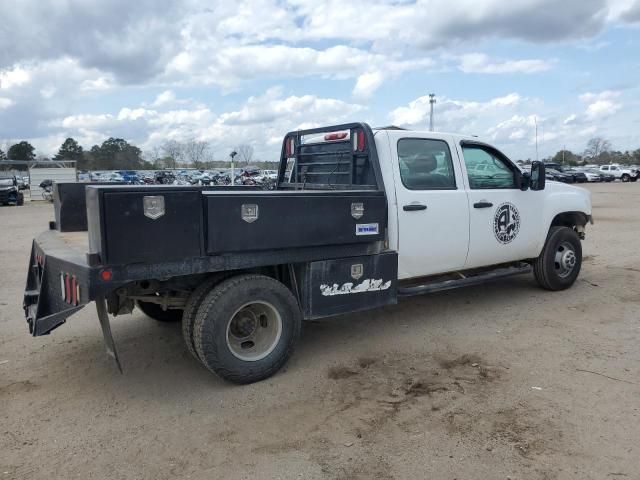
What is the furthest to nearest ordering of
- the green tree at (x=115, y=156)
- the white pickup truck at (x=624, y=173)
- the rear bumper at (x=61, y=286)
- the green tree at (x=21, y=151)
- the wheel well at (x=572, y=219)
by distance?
the green tree at (x=21, y=151), the green tree at (x=115, y=156), the white pickup truck at (x=624, y=173), the wheel well at (x=572, y=219), the rear bumper at (x=61, y=286)

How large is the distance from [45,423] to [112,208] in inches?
60.3

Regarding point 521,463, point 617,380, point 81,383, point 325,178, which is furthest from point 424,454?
point 325,178

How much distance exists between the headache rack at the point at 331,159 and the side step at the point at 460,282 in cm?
107

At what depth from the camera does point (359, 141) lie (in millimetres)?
5145

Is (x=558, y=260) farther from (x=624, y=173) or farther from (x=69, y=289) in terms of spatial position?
(x=624, y=173)

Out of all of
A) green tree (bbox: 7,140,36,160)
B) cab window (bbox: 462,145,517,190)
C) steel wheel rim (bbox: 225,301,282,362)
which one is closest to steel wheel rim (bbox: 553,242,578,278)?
cab window (bbox: 462,145,517,190)

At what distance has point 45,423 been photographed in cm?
366

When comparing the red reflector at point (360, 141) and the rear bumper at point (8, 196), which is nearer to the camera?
the red reflector at point (360, 141)

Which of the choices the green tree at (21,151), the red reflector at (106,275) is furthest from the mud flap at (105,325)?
the green tree at (21,151)

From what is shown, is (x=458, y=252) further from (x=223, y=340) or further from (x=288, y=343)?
(x=223, y=340)

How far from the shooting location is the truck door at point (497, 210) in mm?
5730

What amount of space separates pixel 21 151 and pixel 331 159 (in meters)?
87.0

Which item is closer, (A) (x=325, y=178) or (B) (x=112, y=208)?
(B) (x=112, y=208)

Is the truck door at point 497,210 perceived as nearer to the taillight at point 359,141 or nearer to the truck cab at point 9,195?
the taillight at point 359,141
